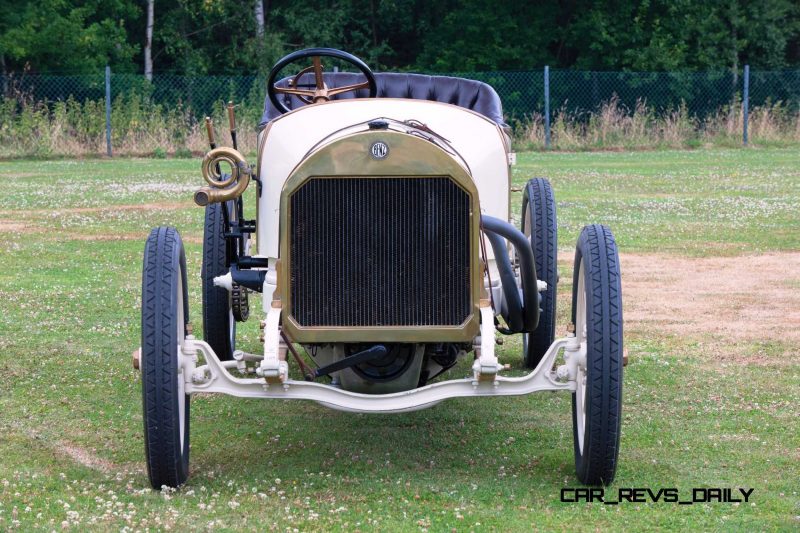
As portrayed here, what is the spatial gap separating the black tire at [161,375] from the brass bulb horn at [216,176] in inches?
14.5

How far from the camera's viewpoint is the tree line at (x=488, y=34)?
34.7m

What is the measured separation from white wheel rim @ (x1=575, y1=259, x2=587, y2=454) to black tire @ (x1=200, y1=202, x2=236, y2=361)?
2.13 m

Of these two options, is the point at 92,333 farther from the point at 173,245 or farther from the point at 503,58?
the point at 503,58

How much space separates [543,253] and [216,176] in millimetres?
2081

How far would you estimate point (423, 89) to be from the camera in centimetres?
746

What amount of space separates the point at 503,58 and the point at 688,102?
683cm

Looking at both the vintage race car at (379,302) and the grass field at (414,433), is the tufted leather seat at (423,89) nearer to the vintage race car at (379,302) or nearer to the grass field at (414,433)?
the grass field at (414,433)

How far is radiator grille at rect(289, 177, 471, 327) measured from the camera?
181 inches

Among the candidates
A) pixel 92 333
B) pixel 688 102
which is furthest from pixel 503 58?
pixel 92 333

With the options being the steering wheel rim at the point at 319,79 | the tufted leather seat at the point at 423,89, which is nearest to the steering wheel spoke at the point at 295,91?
the steering wheel rim at the point at 319,79

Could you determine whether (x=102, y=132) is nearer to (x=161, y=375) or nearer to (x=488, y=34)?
(x=488, y=34)

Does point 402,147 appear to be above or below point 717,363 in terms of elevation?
above

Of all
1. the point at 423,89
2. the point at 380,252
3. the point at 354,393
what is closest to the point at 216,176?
the point at 380,252

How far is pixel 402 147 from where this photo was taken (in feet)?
15.0
